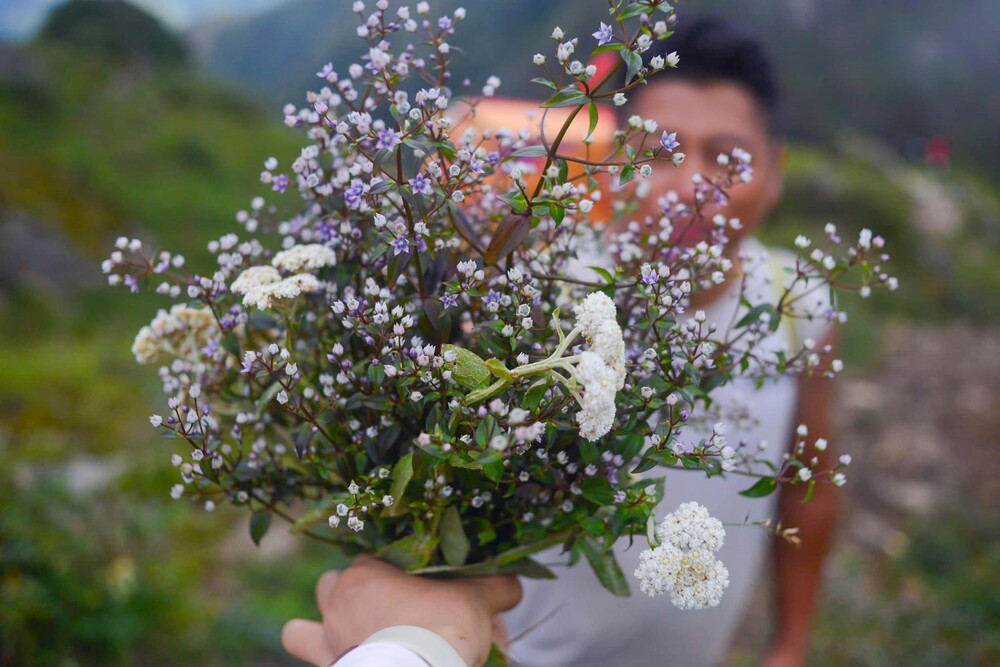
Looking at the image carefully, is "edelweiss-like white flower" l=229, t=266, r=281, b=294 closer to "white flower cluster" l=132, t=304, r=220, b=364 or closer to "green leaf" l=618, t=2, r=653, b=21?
"white flower cluster" l=132, t=304, r=220, b=364

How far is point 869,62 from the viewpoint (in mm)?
8625

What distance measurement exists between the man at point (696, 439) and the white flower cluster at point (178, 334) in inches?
43.0

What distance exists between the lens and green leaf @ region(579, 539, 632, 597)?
1132 millimetres

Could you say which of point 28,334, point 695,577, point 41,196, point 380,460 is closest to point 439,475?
point 380,460

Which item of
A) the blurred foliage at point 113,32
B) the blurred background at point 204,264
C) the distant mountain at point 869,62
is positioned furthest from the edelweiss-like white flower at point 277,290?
the blurred foliage at point 113,32

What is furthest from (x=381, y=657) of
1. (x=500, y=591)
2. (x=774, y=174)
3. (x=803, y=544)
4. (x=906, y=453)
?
(x=906, y=453)

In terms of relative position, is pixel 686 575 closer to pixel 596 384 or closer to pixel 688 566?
pixel 688 566

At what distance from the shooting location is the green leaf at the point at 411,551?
3.61 ft

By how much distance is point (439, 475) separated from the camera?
3.38ft

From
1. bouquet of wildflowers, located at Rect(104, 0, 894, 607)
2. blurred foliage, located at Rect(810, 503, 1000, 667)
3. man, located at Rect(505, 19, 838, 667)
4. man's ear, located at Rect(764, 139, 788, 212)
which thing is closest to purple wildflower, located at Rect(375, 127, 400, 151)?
bouquet of wildflowers, located at Rect(104, 0, 894, 607)

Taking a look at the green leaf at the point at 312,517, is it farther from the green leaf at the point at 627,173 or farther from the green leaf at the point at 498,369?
the green leaf at the point at 627,173

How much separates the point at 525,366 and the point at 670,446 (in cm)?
27

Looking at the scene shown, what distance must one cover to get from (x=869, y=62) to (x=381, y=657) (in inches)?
369

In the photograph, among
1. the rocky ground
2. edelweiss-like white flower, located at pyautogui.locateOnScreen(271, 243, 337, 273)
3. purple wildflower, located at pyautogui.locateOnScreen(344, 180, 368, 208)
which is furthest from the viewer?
the rocky ground
